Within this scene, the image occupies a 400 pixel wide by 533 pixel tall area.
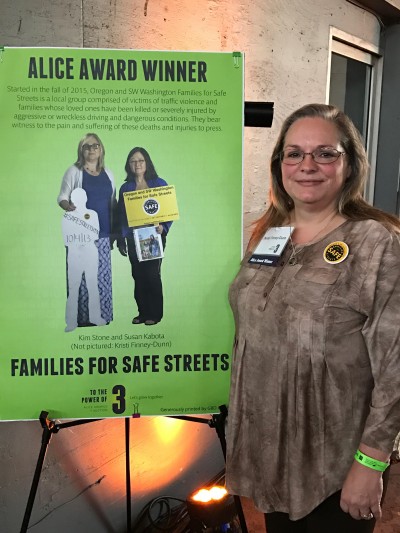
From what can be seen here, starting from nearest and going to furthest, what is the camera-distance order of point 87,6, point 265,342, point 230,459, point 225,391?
point 265,342 → point 230,459 → point 225,391 → point 87,6

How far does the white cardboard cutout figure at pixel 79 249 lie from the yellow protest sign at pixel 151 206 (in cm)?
11

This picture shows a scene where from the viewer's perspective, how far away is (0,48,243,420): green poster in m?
1.28

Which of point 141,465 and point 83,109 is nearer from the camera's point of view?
point 83,109

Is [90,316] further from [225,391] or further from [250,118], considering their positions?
[250,118]

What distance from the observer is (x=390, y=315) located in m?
0.99

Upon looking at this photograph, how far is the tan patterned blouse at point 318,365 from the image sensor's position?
1.01 meters

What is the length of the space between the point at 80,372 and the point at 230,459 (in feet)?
1.69

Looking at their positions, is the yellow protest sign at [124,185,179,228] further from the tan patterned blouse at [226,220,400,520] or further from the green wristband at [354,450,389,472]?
the green wristband at [354,450,389,472]

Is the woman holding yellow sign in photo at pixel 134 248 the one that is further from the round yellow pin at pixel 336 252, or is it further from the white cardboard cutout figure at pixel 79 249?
the round yellow pin at pixel 336 252

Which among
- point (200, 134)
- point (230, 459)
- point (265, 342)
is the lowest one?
point (230, 459)

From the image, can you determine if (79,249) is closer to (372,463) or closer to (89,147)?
(89,147)

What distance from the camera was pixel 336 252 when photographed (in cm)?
108

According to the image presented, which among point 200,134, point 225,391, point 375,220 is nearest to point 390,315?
point 375,220

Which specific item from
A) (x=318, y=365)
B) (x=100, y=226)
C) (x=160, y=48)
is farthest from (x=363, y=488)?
(x=160, y=48)
